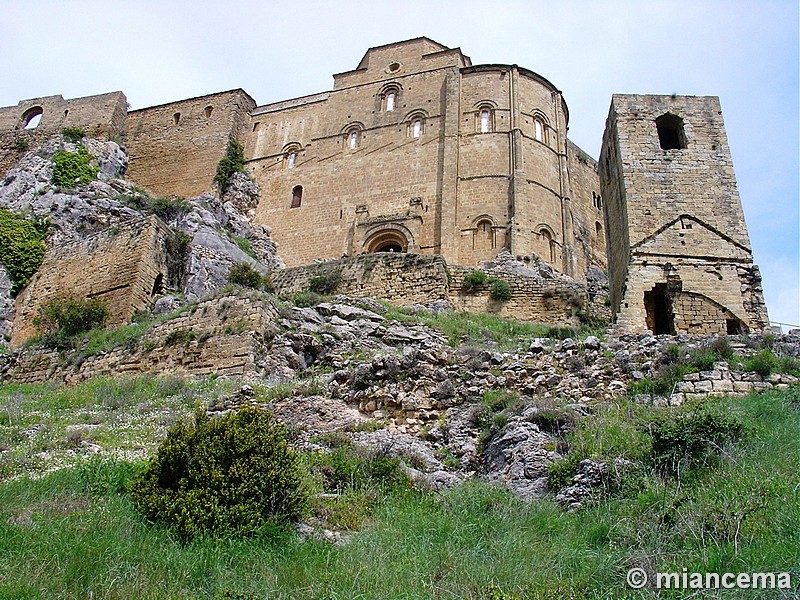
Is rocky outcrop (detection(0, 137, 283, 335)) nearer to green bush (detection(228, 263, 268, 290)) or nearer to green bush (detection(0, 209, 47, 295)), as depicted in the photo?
green bush (detection(0, 209, 47, 295))

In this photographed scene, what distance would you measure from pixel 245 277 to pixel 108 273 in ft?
12.6

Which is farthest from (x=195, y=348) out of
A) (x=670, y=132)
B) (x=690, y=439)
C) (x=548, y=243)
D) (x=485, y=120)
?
(x=485, y=120)

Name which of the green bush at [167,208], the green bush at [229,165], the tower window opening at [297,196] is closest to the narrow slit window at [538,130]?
the tower window opening at [297,196]

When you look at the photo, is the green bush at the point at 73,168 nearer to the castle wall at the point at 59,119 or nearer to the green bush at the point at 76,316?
the castle wall at the point at 59,119

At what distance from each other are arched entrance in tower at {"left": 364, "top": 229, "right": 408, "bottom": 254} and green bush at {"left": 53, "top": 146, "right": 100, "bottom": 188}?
11.9 meters

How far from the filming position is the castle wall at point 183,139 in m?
33.2

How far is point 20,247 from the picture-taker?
77.7ft

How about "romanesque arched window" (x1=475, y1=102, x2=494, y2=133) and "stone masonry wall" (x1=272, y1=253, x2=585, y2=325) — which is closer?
"stone masonry wall" (x1=272, y1=253, x2=585, y2=325)

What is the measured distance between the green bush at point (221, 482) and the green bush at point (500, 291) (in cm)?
1360

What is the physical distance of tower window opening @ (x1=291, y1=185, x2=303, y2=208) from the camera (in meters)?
31.1

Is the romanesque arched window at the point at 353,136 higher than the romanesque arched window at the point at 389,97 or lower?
lower

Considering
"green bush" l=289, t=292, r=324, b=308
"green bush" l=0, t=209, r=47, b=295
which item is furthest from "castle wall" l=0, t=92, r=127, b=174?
"green bush" l=289, t=292, r=324, b=308

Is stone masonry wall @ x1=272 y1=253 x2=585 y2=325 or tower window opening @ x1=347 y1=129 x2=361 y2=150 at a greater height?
tower window opening @ x1=347 y1=129 x2=361 y2=150

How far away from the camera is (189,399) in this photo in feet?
37.1
